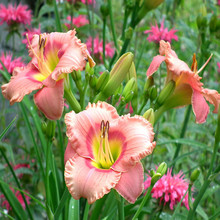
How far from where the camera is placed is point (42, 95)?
0.56 meters

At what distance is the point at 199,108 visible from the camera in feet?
2.00

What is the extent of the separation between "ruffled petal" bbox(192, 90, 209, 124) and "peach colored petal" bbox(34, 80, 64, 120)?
0.22 metres

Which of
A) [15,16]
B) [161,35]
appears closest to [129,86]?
[161,35]

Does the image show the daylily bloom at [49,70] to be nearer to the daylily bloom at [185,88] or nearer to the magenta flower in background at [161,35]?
the daylily bloom at [185,88]

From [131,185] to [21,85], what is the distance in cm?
24

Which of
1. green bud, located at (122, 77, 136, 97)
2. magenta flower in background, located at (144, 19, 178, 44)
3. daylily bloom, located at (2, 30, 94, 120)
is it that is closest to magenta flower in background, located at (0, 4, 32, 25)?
magenta flower in background, located at (144, 19, 178, 44)

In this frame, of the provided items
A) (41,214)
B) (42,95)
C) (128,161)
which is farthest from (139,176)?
(41,214)

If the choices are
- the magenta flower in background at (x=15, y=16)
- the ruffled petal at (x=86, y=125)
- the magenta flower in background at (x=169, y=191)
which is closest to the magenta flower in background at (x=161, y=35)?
the magenta flower in background at (x=15, y=16)

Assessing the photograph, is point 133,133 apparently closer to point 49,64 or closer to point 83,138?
point 83,138

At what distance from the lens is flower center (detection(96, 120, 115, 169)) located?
1.73ft

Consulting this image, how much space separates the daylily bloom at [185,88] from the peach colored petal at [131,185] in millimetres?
172

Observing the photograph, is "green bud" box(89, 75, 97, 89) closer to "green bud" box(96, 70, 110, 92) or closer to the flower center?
"green bud" box(96, 70, 110, 92)

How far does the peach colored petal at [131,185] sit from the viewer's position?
0.48 metres

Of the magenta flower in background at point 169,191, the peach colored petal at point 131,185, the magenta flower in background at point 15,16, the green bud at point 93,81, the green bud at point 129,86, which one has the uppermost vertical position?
the green bud at point 93,81
